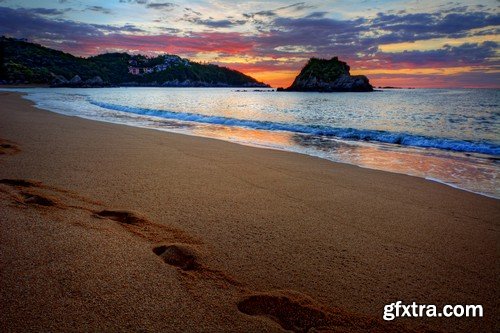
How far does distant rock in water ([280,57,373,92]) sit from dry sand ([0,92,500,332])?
144997 millimetres

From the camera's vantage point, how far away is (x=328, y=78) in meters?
145

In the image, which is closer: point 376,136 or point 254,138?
point 254,138

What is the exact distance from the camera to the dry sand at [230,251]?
6.75 ft

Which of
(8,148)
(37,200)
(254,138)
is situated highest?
→ (254,138)

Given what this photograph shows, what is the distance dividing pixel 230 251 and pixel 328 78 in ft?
503

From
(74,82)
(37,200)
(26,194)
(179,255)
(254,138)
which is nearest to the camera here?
(179,255)

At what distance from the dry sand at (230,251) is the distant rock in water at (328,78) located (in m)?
145

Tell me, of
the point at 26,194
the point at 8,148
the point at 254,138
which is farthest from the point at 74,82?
the point at 26,194

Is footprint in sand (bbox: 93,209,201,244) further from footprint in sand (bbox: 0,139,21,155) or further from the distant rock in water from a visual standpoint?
the distant rock in water

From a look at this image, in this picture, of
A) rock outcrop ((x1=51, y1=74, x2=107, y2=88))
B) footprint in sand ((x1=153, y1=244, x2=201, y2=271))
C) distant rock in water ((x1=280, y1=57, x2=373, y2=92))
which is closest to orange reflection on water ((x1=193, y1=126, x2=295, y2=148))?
footprint in sand ((x1=153, y1=244, x2=201, y2=271))

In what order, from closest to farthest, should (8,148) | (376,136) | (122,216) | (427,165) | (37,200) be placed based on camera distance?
(122,216) → (37,200) → (8,148) → (427,165) → (376,136)

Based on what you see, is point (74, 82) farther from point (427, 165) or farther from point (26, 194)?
point (427, 165)

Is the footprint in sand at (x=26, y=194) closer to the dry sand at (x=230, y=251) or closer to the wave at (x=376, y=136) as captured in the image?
the dry sand at (x=230, y=251)

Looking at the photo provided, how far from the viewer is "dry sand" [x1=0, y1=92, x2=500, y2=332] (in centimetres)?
206
